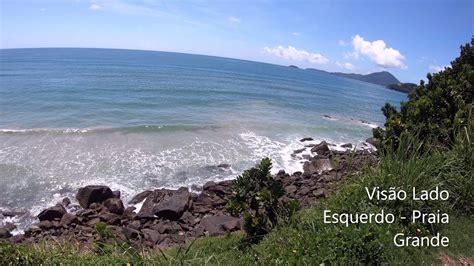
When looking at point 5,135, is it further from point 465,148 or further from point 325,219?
point 465,148

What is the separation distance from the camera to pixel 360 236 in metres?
4.27

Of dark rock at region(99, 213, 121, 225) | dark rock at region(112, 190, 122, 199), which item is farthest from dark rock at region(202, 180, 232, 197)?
dark rock at region(99, 213, 121, 225)

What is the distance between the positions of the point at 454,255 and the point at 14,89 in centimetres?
3937

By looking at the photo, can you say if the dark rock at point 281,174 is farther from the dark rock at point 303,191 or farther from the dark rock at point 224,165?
the dark rock at point 224,165

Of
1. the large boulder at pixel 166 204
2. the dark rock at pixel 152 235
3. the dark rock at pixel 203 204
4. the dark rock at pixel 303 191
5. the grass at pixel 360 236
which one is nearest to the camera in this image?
the grass at pixel 360 236

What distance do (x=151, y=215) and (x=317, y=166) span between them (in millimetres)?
8077

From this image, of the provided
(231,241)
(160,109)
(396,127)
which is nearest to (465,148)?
(396,127)

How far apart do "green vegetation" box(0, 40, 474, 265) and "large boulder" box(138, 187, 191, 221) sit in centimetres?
385

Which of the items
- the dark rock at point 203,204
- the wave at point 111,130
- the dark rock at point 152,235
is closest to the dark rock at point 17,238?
the dark rock at point 152,235

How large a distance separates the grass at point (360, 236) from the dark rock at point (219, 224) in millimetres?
2092

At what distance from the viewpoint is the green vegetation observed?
426 centimetres

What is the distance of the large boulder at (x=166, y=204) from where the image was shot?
10.5 m

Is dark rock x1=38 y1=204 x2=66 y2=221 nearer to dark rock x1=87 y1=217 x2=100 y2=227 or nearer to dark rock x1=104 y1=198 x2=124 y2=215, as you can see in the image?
dark rock x1=87 y1=217 x2=100 y2=227

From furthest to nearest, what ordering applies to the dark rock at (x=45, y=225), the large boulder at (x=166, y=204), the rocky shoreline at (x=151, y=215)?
the large boulder at (x=166, y=204) < the dark rock at (x=45, y=225) < the rocky shoreline at (x=151, y=215)
